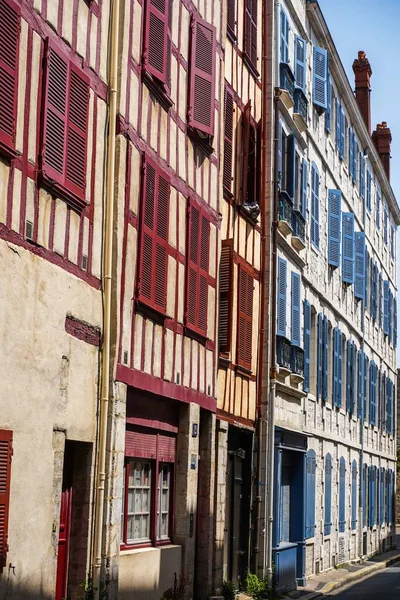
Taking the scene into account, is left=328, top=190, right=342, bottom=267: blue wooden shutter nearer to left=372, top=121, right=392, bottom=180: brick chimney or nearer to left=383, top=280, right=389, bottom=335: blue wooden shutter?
left=383, top=280, right=389, bottom=335: blue wooden shutter

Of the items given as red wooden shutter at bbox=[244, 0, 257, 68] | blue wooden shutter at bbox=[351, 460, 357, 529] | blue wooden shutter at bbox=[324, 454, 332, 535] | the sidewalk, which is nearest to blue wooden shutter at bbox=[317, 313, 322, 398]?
blue wooden shutter at bbox=[324, 454, 332, 535]

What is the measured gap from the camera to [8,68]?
870cm

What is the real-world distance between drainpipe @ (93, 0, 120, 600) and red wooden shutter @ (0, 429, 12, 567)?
1.97 meters

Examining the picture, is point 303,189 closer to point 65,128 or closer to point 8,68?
point 65,128

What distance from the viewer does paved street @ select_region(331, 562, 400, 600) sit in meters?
18.6

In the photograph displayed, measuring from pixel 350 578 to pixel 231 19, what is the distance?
39.3 feet

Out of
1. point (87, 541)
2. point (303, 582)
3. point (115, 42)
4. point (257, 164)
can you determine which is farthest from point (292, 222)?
point (87, 541)

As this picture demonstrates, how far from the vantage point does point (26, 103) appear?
358 inches

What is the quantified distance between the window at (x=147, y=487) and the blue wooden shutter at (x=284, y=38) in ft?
28.1

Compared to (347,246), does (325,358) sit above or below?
below

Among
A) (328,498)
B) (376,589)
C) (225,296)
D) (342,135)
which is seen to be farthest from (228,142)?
(342,135)

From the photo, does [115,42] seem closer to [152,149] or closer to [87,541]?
[152,149]

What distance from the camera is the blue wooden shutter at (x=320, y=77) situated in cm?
2266

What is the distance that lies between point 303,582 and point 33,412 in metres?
11.9
